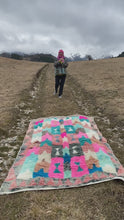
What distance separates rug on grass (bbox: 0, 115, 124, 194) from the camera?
4414 millimetres

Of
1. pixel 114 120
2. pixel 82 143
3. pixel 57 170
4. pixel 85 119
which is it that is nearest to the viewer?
pixel 57 170

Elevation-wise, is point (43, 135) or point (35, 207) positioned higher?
point (43, 135)

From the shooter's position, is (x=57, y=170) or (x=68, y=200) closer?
(x=68, y=200)

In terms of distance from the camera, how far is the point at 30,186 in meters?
4.27

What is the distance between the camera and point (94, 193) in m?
4.08

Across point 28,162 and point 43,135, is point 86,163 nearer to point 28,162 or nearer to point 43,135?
point 28,162

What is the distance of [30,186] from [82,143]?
258 centimetres

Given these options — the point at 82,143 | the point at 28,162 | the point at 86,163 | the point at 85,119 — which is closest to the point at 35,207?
the point at 28,162

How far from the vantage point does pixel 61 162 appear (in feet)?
16.9

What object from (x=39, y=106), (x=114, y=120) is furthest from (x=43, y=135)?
(x=39, y=106)

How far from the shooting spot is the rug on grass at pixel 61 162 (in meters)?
4.41

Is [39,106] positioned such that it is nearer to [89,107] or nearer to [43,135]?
[89,107]

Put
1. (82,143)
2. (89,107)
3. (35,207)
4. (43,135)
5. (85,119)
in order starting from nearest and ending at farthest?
(35,207) < (82,143) < (43,135) < (85,119) < (89,107)

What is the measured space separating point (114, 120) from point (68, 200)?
6.08m
